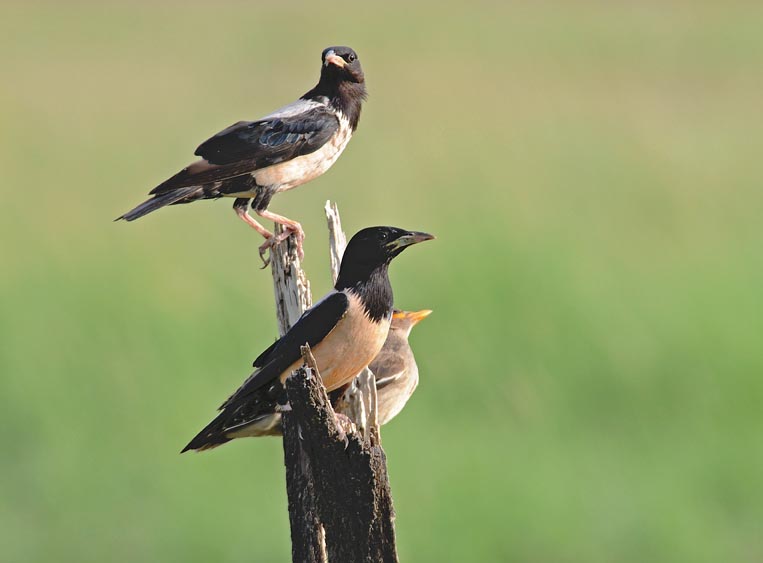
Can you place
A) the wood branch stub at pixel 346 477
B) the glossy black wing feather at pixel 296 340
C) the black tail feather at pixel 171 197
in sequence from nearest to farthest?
the wood branch stub at pixel 346 477
the glossy black wing feather at pixel 296 340
the black tail feather at pixel 171 197

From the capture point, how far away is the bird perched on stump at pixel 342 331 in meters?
6.88

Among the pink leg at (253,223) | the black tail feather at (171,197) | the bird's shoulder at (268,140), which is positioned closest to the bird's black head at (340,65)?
the bird's shoulder at (268,140)

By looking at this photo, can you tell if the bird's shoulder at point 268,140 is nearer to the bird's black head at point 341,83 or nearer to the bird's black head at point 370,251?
the bird's black head at point 341,83

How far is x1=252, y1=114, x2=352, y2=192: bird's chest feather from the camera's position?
7.73m

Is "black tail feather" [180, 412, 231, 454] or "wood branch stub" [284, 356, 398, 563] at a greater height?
"black tail feather" [180, 412, 231, 454]

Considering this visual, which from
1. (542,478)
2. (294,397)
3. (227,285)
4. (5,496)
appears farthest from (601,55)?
(294,397)

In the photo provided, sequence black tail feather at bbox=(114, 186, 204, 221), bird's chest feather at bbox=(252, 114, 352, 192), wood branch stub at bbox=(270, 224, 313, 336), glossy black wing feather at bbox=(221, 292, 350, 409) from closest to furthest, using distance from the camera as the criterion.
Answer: glossy black wing feather at bbox=(221, 292, 350, 409) < black tail feather at bbox=(114, 186, 204, 221) < wood branch stub at bbox=(270, 224, 313, 336) < bird's chest feather at bbox=(252, 114, 352, 192)

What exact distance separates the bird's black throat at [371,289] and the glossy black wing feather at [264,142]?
3.03 feet

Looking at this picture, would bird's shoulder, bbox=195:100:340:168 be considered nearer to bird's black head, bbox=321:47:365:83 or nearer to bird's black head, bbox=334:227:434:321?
bird's black head, bbox=321:47:365:83

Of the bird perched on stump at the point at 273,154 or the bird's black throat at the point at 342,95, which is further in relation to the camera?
the bird's black throat at the point at 342,95

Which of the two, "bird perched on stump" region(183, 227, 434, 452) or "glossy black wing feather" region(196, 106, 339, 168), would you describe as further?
"glossy black wing feather" region(196, 106, 339, 168)

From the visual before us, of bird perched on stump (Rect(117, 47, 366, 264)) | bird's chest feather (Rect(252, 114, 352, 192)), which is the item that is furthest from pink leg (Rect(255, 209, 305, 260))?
bird's chest feather (Rect(252, 114, 352, 192))

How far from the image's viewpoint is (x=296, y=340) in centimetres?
688

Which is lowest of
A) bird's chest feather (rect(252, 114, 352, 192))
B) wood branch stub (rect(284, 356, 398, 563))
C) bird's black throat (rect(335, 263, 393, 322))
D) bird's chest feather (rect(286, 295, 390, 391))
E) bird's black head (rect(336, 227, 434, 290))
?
wood branch stub (rect(284, 356, 398, 563))
